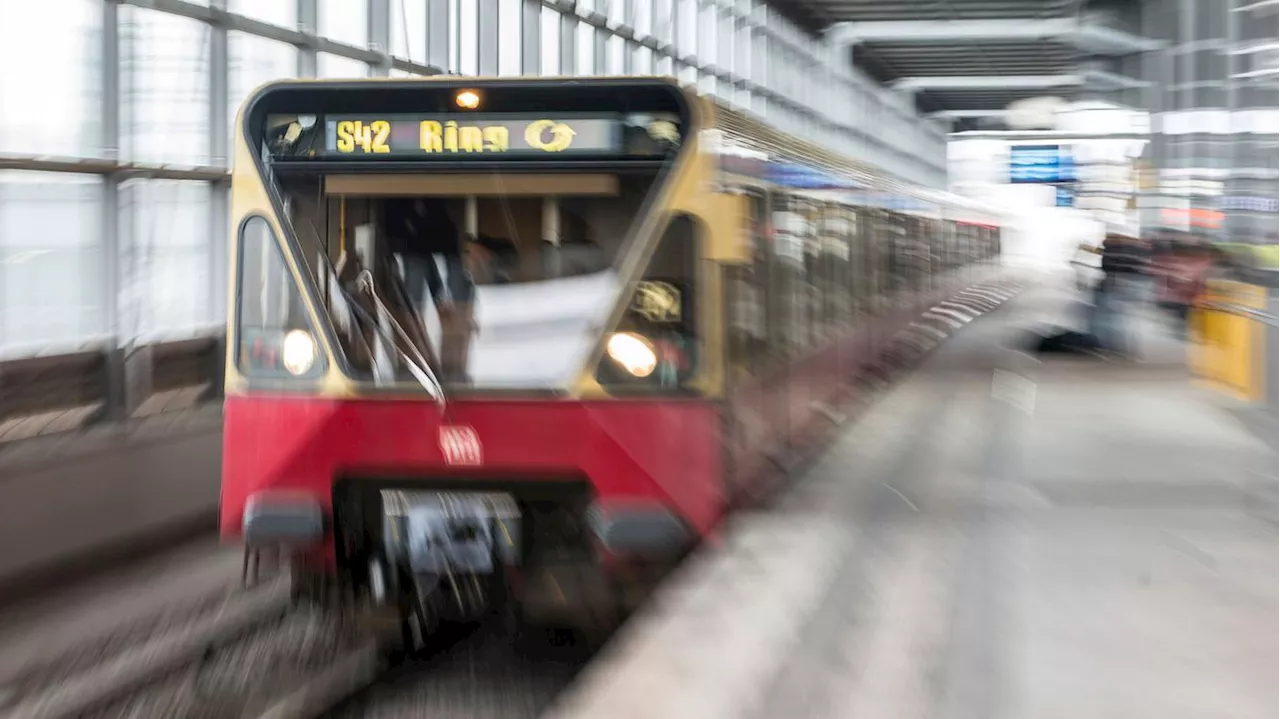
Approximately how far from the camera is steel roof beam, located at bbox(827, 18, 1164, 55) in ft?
97.6

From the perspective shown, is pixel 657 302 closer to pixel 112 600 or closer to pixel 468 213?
pixel 468 213

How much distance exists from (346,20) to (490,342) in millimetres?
7943

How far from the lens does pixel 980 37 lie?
3425 cm

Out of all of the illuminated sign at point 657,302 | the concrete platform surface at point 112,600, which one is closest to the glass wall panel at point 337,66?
the concrete platform surface at point 112,600

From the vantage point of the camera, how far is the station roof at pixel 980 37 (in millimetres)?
29594

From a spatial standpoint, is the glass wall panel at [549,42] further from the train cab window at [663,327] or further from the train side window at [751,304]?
the train cab window at [663,327]

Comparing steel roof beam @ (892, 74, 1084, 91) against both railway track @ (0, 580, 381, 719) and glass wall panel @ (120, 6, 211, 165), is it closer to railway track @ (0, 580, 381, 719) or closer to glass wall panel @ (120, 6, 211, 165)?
glass wall panel @ (120, 6, 211, 165)

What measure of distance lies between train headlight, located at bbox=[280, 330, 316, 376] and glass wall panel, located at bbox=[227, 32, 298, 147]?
17.1 feet

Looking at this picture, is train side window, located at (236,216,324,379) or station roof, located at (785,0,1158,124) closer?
train side window, located at (236,216,324,379)

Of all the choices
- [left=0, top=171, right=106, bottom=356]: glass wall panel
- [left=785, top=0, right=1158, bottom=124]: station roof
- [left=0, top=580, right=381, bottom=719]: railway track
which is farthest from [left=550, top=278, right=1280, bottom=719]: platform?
[left=785, top=0, right=1158, bottom=124]: station roof

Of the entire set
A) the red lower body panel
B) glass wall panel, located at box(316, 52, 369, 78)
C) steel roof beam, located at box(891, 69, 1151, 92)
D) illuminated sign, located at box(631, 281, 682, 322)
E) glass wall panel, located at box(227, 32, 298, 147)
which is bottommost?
the red lower body panel

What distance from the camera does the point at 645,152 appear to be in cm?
548

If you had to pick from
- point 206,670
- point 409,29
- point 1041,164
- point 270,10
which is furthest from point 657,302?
point 1041,164

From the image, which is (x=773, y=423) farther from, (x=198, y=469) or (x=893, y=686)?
(x=198, y=469)
